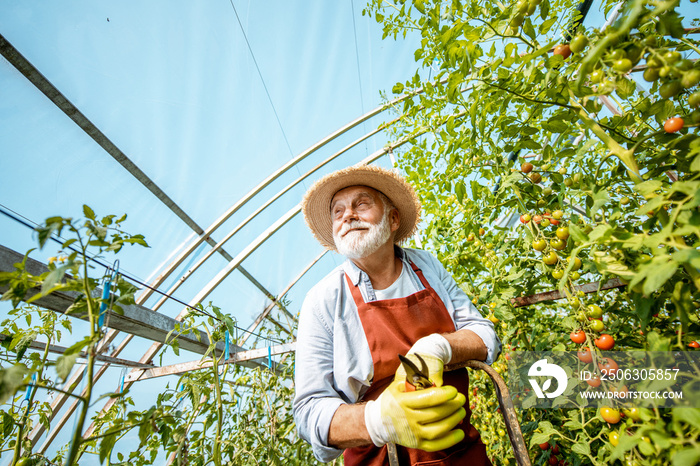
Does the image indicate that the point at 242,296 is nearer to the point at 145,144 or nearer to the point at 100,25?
the point at 145,144

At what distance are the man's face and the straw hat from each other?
6 centimetres

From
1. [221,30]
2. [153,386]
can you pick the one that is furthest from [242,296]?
[221,30]

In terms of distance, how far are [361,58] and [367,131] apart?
1231mm

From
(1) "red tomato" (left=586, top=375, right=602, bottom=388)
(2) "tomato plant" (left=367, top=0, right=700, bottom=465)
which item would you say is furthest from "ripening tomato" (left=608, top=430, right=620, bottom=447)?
(1) "red tomato" (left=586, top=375, right=602, bottom=388)

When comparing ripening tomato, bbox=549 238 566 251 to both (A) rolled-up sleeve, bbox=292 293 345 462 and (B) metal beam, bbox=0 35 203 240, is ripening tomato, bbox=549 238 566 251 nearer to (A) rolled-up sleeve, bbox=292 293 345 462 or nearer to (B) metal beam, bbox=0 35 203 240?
(A) rolled-up sleeve, bbox=292 293 345 462

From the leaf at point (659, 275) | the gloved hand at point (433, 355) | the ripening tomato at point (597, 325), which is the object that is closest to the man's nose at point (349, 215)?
the gloved hand at point (433, 355)

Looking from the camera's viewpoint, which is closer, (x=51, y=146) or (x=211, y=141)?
(x=51, y=146)

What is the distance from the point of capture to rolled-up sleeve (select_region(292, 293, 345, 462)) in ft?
3.89

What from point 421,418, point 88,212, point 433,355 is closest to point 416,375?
point 421,418

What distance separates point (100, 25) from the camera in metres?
2.64

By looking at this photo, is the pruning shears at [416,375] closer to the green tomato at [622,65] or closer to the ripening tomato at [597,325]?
the ripening tomato at [597,325]

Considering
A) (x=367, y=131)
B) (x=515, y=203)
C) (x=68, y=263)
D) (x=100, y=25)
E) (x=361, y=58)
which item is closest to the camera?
(x=68, y=263)

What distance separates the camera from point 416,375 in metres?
0.91

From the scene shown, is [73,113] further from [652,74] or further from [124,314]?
[652,74]
